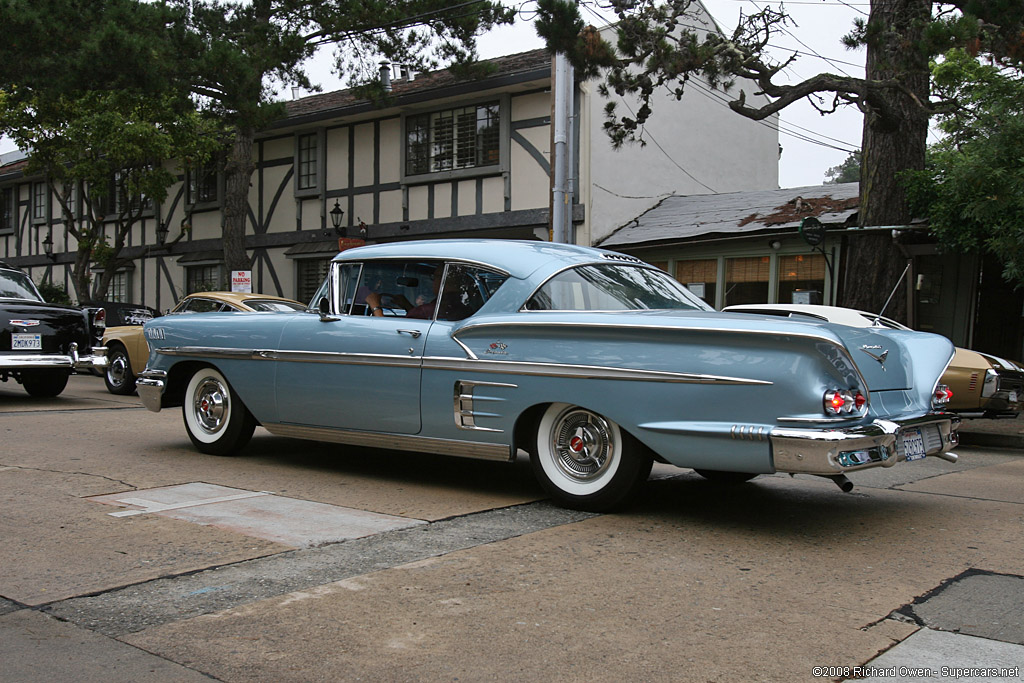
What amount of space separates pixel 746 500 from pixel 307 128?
20662 millimetres

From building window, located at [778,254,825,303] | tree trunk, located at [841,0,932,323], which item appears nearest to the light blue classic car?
tree trunk, located at [841,0,932,323]

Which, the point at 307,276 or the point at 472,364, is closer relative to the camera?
the point at 472,364

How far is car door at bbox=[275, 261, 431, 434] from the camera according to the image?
635 cm

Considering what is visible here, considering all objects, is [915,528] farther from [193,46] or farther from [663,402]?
[193,46]

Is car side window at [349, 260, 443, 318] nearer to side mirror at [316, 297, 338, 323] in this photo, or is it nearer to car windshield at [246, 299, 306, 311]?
side mirror at [316, 297, 338, 323]

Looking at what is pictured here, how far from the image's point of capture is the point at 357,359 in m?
6.57

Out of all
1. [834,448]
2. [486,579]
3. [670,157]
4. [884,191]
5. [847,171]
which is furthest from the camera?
[847,171]

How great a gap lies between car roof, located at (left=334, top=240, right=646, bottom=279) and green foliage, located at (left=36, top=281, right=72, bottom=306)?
25529 mm

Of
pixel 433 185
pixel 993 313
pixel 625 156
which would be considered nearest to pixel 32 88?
pixel 433 185

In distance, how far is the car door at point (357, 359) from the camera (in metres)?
6.35

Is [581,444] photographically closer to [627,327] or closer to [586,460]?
[586,460]

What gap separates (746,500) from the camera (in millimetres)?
6250

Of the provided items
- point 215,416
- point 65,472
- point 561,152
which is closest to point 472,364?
point 215,416

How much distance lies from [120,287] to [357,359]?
26.9 m
